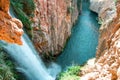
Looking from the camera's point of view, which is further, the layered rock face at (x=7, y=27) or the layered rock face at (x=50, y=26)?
the layered rock face at (x=50, y=26)

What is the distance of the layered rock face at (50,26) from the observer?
54.0 ft

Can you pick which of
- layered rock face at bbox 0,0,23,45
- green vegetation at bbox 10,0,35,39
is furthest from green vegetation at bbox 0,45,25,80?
green vegetation at bbox 10,0,35,39

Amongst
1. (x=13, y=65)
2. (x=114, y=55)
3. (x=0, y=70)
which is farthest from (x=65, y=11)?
(x=114, y=55)

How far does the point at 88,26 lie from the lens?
29656 mm

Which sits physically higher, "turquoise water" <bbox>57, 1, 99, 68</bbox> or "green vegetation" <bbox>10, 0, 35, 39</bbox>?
"turquoise water" <bbox>57, 1, 99, 68</bbox>

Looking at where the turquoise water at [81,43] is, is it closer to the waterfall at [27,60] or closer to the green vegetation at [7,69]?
the waterfall at [27,60]

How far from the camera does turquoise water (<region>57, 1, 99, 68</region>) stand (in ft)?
63.5

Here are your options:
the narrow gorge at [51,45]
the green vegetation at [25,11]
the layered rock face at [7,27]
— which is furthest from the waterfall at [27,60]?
the layered rock face at [7,27]

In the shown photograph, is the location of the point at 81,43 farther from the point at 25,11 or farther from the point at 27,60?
the point at 27,60

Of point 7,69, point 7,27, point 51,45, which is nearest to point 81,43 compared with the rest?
point 51,45

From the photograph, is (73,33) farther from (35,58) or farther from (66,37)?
(35,58)

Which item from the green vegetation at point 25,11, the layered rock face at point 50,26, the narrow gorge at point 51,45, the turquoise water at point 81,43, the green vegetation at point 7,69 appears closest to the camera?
the narrow gorge at point 51,45

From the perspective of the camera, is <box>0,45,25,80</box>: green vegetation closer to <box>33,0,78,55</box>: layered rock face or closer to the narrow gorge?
the narrow gorge

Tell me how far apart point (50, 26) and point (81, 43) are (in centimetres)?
567
